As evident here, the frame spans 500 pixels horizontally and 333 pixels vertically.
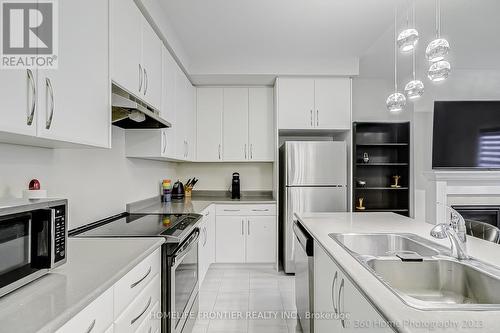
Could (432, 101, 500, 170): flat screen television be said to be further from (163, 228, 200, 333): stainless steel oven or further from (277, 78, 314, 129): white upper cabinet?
(163, 228, 200, 333): stainless steel oven

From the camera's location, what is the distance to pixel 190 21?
2510 millimetres

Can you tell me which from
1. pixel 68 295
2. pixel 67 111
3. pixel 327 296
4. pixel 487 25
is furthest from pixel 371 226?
pixel 487 25

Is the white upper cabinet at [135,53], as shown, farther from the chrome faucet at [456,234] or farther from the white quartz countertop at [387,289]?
the chrome faucet at [456,234]

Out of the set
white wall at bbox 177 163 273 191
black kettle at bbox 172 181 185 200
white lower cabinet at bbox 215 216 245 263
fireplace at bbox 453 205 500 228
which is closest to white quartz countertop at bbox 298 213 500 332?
white lower cabinet at bbox 215 216 245 263

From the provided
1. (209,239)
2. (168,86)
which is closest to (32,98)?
(168,86)

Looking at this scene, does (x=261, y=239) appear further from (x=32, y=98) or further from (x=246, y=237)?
(x=32, y=98)

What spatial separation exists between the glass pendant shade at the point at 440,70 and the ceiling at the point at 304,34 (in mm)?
984

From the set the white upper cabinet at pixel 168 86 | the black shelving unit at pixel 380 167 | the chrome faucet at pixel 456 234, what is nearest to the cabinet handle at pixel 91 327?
the chrome faucet at pixel 456 234

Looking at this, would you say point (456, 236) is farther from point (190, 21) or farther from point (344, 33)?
point (190, 21)

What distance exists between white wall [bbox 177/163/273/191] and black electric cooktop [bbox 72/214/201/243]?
173 cm

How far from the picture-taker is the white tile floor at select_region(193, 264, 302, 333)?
88.3 inches

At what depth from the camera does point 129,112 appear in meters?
1.88

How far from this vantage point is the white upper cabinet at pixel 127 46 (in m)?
1.56

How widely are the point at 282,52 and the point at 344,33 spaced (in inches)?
28.0
